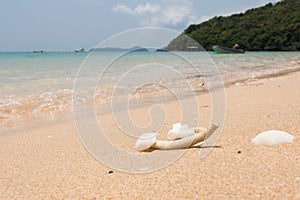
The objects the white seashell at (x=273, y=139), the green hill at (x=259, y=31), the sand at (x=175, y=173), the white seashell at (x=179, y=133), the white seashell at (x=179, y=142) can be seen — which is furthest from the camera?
the green hill at (x=259, y=31)

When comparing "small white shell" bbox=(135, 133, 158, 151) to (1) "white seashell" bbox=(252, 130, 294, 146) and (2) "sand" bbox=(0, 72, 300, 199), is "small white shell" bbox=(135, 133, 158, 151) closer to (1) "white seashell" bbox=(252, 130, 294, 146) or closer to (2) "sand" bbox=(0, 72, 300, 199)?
(2) "sand" bbox=(0, 72, 300, 199)

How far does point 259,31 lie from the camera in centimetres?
5531

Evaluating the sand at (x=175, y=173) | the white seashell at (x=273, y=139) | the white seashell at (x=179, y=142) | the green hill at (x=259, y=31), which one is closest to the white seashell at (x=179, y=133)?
the white seashell at (x=179, y=142)

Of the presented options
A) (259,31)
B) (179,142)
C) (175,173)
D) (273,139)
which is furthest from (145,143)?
(259,31)

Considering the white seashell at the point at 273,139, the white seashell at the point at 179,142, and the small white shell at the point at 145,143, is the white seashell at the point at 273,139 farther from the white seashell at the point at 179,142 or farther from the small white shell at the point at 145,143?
the small white shell at the point at 145,143

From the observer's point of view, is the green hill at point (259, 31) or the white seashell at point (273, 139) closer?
the white seashell at point (273, 139)

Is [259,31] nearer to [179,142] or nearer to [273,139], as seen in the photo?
[273,139]

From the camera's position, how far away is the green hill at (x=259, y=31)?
168 ft

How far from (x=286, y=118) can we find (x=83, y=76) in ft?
26.6

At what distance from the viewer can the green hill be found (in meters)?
51.1

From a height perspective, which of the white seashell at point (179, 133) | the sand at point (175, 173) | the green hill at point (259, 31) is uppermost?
the green hill at point (259, 31)

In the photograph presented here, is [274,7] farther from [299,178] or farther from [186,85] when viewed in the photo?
[299,178]

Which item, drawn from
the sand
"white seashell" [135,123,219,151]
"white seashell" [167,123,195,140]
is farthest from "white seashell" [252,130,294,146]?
"white seashell" [167,123,195,140]

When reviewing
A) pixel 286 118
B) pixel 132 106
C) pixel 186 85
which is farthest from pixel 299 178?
pixel 186 85
